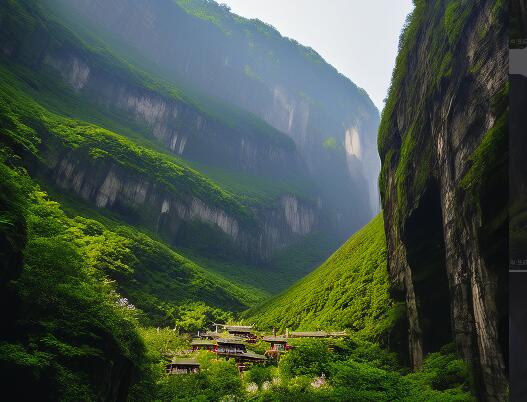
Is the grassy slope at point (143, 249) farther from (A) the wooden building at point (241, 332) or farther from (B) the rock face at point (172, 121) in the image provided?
(B) the rock face at point (172, 121)

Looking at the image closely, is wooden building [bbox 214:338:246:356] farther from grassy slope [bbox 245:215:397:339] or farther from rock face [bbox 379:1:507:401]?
rock face [bbox 379:1:507:401]

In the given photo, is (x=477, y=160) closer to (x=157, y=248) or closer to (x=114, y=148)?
(x=157, y=248)

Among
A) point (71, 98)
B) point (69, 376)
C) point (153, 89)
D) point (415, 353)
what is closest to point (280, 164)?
point (153, 89)

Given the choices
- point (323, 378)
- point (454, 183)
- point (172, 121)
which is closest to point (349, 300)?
point (323, 378)

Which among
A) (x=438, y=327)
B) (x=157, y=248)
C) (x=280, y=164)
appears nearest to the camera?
(x=438, y=327)

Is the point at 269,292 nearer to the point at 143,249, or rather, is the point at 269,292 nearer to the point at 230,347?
the point at 143,249

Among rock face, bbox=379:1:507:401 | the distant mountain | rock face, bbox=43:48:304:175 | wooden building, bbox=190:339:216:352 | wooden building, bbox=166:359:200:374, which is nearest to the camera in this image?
rock face, bbox=379:1:507:401

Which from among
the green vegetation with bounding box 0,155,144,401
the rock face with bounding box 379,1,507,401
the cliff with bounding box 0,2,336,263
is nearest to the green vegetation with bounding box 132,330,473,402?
the rock face with bounding box 379,1,507,401
